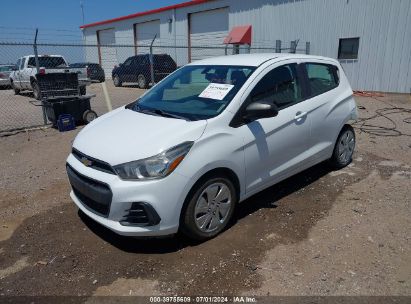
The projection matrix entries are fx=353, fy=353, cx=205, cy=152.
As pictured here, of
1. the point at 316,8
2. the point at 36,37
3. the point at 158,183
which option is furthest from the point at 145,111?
the point at 316,8

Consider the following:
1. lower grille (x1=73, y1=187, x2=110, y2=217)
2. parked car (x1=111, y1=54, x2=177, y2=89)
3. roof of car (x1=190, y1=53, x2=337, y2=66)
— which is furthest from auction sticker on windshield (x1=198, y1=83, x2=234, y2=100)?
parked car (x1=111, y1=54, x2=177, y2=89)

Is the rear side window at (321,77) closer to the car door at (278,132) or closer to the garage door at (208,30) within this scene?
the car door at (278,132)

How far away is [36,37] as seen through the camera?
862 cm

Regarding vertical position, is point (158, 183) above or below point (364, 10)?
below

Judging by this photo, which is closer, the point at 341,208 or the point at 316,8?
the point at 341,208

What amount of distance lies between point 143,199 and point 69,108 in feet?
20.6

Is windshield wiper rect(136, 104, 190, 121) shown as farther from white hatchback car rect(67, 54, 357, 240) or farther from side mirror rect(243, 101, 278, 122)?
side mirror rect(243, 101, 278, 122)

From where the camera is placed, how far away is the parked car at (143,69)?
57.0 feet

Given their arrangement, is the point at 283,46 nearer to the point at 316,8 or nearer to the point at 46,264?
the point at 316,8

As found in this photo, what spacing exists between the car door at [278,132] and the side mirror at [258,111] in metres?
0.08

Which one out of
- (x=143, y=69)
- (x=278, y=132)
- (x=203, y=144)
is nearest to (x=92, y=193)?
(x=203, y=144)

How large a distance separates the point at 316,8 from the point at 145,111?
14123 mm

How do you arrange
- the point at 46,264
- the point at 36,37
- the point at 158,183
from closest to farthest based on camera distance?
the point at 158,183 < the point at 46,264 < the point at 36,37

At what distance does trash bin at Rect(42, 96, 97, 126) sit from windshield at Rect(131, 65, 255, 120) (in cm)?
462
